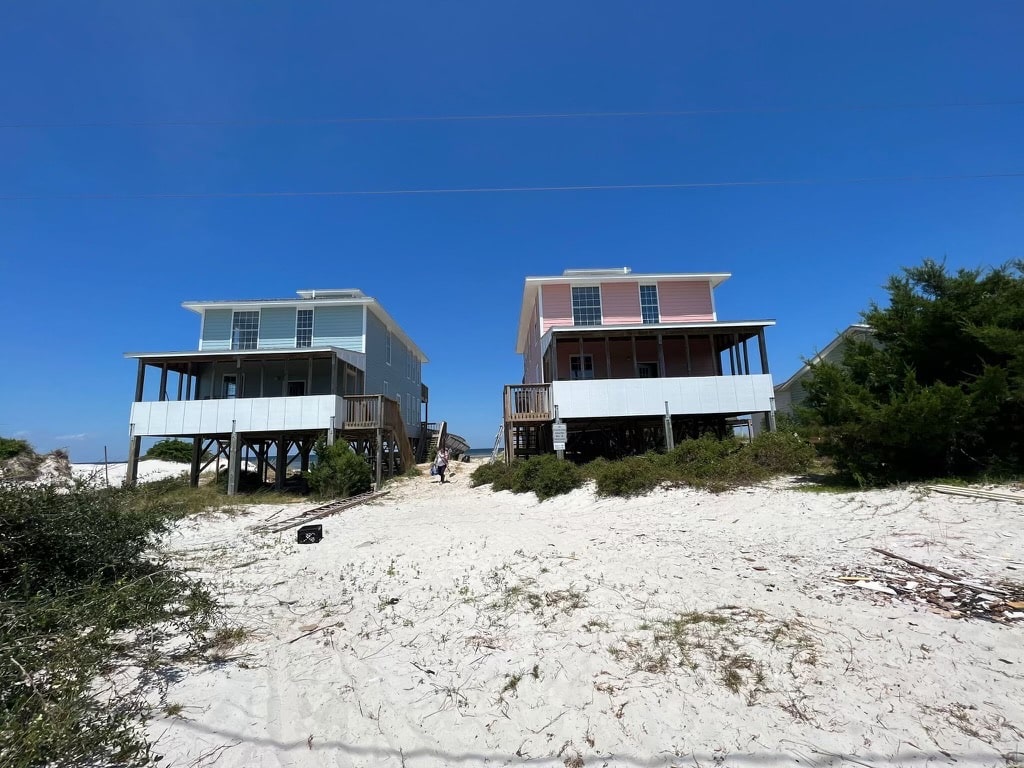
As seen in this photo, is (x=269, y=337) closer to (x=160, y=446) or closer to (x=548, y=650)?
(x=160, y=446)

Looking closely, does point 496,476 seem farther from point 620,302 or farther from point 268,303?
point 268,303

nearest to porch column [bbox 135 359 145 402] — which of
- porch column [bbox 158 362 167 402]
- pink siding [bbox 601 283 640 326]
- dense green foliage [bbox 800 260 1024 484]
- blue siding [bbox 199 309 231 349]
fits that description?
porch column [bbox 158 362 167 402]

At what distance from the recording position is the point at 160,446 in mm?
34094

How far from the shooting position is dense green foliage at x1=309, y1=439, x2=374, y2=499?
15.8 metres

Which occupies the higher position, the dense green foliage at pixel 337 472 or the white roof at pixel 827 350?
the white roof at pixel 827 350

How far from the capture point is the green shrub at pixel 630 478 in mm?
11672

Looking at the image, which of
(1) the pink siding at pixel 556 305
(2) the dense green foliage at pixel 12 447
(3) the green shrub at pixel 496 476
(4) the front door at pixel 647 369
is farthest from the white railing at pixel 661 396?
(2) the dense green foliage at pixel 12 447

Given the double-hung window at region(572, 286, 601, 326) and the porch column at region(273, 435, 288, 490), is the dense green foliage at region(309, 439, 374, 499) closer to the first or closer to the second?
the porch column at region(273, 435, 288, 490)

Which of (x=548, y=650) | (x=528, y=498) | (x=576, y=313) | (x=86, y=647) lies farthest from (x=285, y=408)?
(x=548, y=650)

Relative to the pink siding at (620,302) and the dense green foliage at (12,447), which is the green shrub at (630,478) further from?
the dense green foliage at (12,447)

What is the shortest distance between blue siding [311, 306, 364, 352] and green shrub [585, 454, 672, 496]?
14.0 metres

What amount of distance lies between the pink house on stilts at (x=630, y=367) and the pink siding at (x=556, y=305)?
1.7 inches

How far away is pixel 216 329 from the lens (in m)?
21.9

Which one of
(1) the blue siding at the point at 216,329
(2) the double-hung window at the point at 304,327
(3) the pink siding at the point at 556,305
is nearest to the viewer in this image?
(3) the pink siding at the point at 556,305
